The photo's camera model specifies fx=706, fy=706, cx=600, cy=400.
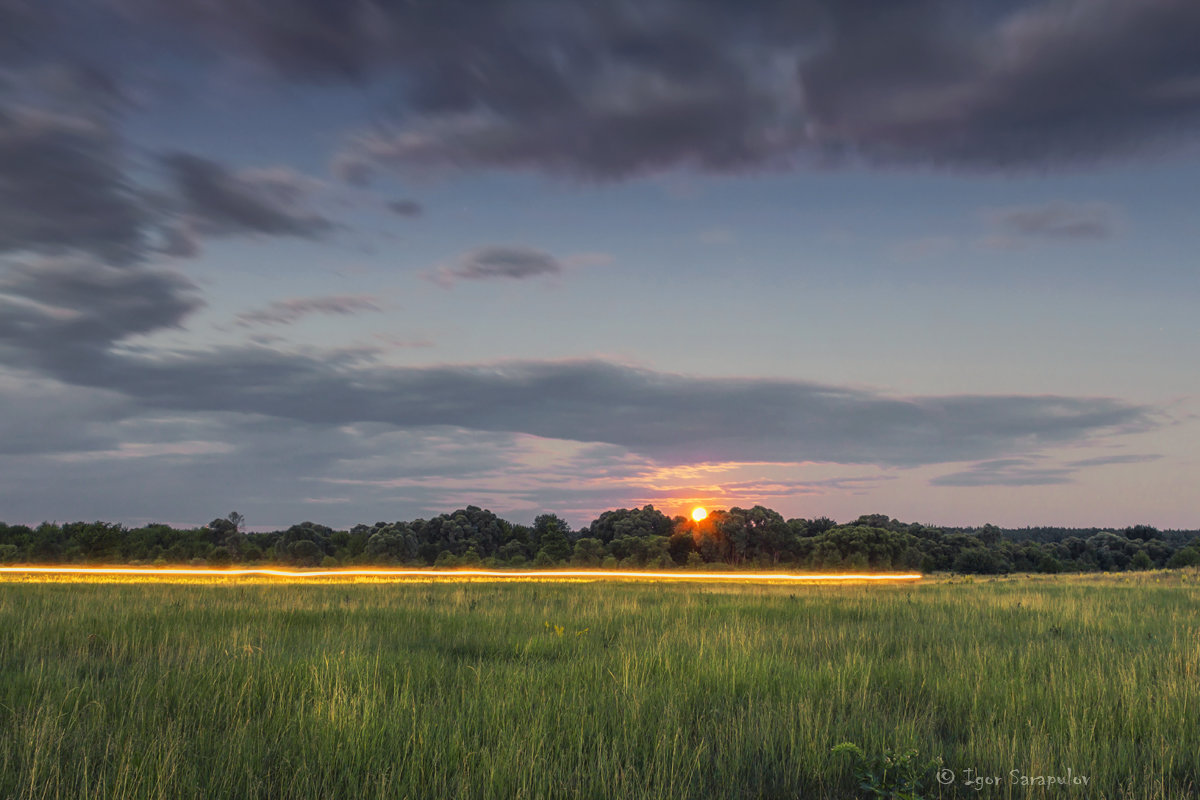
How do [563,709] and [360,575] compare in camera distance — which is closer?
[563,709]

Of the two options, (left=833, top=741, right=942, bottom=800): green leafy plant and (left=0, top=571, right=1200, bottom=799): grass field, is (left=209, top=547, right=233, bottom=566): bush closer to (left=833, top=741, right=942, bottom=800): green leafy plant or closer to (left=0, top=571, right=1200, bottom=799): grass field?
(left=0, top=571, right=1200, bottom=799): grass field

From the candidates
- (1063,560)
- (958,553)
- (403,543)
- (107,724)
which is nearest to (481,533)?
(403,543)

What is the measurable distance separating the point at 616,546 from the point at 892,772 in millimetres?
102122

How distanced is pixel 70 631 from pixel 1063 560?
138361 mm

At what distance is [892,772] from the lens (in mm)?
6551

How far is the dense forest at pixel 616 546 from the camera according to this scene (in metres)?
94.6

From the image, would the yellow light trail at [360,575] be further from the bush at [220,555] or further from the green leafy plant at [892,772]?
the bush at [220,555]

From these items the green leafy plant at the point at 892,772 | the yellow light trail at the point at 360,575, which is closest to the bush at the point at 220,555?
the yellow light trail at the point at 360,575

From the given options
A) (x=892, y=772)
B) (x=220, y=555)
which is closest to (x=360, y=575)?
(x=892, y=772)

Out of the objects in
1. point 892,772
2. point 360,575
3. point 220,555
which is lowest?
point 220,555

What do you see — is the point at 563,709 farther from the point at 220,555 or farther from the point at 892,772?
the point at 220,555

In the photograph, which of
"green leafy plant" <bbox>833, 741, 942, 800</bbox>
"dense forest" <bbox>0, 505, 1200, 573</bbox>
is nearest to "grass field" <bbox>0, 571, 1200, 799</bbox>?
"green leafy plant" <bbox>833, 741, 942, 800</bbox>

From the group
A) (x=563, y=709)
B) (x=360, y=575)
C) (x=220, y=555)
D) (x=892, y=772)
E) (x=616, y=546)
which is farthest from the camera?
(x=616, y=546)

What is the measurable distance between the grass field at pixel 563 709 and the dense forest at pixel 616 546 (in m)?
72.1
